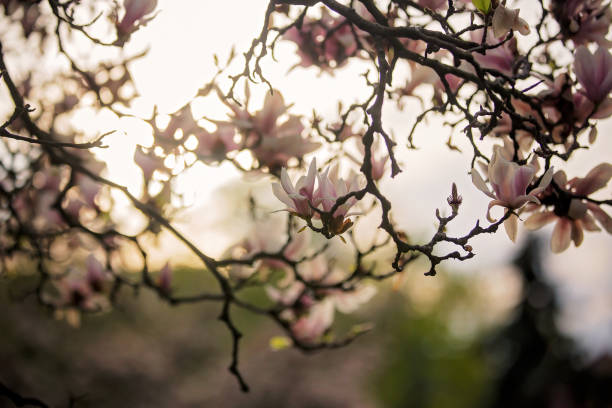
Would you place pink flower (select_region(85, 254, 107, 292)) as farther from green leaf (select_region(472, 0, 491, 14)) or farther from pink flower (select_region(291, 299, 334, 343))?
green leaf (select_region(472, 0, 491, 14))

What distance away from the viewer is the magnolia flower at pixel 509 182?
74 cm

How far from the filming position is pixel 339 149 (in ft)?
3.67

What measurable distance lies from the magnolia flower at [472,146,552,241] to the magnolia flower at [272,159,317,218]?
0.24 metres

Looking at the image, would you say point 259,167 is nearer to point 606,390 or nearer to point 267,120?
point 267,120

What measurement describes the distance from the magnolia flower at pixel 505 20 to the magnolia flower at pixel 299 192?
1.10 ft

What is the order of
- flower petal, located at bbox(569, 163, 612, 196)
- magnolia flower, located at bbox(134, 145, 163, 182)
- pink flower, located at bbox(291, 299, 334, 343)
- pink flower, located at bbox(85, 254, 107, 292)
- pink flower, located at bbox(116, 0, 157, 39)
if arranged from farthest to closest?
pink flower, located at bbox(85, 254, 107, 292)
pink flower, located at bbox(291, 299, 334, 343)
magnolia flower, located at bbox(134, 145, 163, 182)
pink flower, located at bbox(116, 0, 157, 39)
flower petal, located at bbox(569, 163, 612, 196)

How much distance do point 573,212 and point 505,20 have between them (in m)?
0.35

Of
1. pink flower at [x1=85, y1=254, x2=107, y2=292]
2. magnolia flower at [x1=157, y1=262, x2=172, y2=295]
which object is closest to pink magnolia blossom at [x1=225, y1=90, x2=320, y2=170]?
magnolia flower at [x1=157, y1=262, x2=172, y2=295]

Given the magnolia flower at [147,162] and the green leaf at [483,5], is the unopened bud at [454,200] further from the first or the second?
the magnolia flower at [147,162]

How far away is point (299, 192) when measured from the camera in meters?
0.80

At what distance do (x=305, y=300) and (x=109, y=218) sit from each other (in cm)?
65

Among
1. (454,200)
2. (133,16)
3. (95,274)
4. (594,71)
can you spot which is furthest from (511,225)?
(95,274)

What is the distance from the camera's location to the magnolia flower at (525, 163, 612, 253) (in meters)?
0.87

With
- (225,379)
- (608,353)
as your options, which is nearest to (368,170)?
(608,353)
